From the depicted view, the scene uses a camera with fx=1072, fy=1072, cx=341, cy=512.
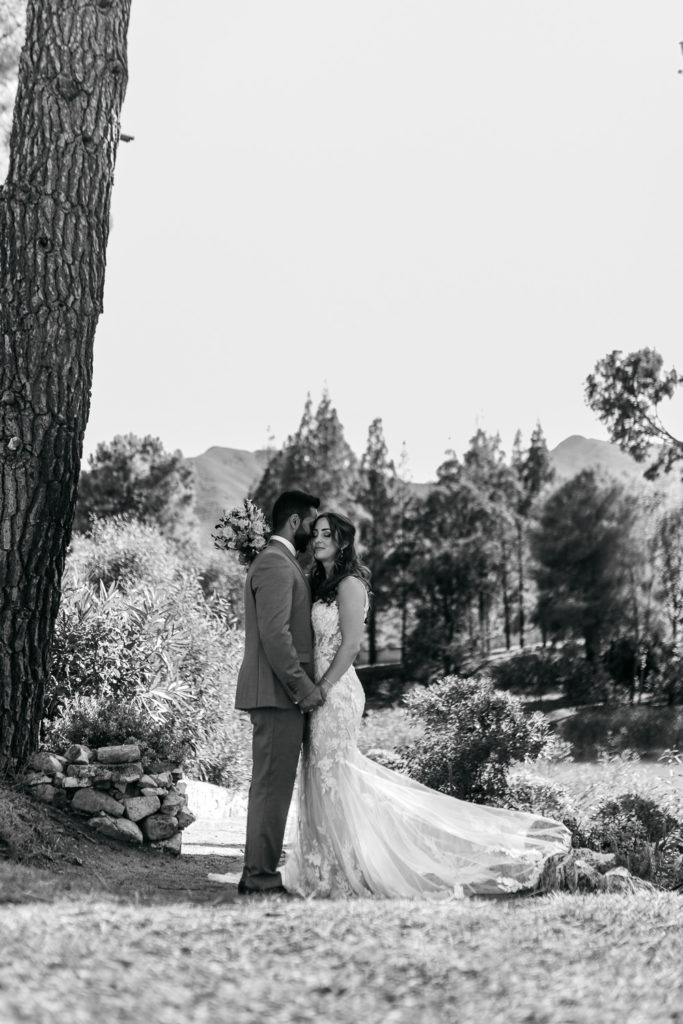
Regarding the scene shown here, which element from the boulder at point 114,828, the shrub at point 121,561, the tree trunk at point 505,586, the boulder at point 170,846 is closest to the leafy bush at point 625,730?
the shrub at point 121,561

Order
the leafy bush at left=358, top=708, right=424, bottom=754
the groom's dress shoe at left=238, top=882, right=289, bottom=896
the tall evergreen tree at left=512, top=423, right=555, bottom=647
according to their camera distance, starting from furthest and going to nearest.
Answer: the tall evergreen tree at left=512, top=423, right=555, bottom=647 → the leafy bush at left=358, top=708, right=424, bottom=754 → the groom's dress shoe at left=238, top=882, right=289, bottom=896

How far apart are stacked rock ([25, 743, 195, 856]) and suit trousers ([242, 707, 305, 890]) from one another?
1886mm

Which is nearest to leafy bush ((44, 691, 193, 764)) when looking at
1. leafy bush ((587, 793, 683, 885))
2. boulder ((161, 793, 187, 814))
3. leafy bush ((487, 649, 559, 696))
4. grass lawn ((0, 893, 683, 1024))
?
boulder ((161, 793, 187, 814))

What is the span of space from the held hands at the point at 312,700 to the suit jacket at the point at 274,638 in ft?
0.10

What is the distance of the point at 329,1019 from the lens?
3.45 m

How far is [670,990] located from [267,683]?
2.83 m

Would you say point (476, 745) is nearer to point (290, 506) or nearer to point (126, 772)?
point (126, 772)

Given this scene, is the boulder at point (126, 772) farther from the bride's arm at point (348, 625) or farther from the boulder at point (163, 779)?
the bride's arm at point (348, 625)

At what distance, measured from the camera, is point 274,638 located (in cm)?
614

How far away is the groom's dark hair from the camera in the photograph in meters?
6.59

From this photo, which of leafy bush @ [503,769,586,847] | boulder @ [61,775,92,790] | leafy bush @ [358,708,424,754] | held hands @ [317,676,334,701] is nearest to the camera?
held hands @ [317,676,334,701]

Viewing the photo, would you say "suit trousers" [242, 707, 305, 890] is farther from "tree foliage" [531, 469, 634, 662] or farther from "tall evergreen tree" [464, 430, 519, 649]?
"tall evergreen tree" [464, 430, 519, 649]

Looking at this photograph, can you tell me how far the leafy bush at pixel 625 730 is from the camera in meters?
27.3

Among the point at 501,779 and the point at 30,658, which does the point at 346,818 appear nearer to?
the point at 30,658
